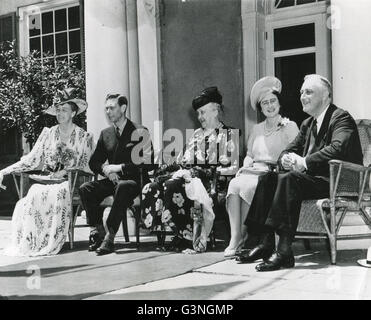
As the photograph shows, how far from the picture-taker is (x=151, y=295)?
285 centimetres

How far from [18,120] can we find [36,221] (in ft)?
11.3

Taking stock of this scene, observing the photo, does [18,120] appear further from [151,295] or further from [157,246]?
[151,295]

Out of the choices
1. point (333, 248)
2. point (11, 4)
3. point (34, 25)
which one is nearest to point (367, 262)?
point (333, 248)

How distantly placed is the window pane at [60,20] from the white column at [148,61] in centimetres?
230

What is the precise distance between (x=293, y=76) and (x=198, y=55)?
1222 millimetres

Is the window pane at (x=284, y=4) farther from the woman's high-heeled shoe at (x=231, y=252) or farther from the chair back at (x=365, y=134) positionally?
the woman's high-heeled shoe at (x=231, y=252)

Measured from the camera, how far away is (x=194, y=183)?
4.21 m

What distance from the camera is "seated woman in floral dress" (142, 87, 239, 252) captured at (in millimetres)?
4230

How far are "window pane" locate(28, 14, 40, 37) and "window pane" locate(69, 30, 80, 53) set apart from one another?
74cm

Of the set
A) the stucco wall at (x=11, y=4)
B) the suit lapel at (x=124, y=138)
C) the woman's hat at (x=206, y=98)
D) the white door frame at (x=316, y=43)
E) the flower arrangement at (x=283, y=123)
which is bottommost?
the suit lapel at (x=124, y=138)

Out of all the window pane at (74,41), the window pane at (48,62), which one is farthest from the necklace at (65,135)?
the window pane at (74,41)

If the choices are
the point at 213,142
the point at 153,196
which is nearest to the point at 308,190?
the point at 213,142

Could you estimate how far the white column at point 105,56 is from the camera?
5.71 metres

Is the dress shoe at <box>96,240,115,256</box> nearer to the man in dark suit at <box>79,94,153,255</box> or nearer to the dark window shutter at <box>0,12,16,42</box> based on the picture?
the man in dark suit at <box>79,94,153,255</box>
